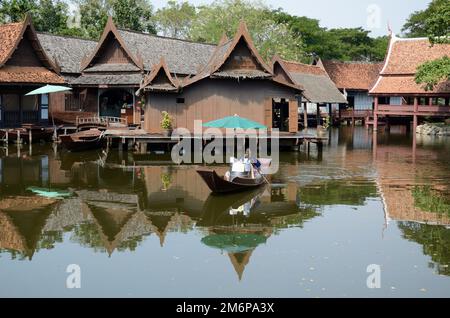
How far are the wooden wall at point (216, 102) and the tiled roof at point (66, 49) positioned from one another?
458 inches

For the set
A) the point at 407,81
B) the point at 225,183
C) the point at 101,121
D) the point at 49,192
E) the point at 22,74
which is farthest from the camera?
the point at 407,81

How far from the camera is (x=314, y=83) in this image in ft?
166

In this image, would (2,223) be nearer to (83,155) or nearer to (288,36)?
(83,155)

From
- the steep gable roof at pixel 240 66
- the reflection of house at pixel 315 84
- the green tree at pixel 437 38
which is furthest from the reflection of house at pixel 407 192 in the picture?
the reflection of house at pixel 315 84

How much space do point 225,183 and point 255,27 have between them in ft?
143

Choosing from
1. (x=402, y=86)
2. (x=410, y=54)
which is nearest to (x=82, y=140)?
(x=402, y=86)

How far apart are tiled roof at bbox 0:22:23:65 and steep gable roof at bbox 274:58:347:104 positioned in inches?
769

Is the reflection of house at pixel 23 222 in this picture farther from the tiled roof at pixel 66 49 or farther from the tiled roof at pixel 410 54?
the tiled roof at pixel 410 54

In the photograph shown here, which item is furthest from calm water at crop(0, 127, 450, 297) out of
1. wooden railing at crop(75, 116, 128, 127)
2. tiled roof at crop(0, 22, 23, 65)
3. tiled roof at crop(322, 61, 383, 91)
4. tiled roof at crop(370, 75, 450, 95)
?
tiled roof at crop(322, 61, 383, 91)

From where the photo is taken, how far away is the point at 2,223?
1611cm

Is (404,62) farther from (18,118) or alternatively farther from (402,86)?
(18,118)

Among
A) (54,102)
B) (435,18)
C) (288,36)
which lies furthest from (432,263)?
(288,36)

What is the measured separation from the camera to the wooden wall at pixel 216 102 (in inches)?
1307

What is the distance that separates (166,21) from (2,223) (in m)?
75.7
